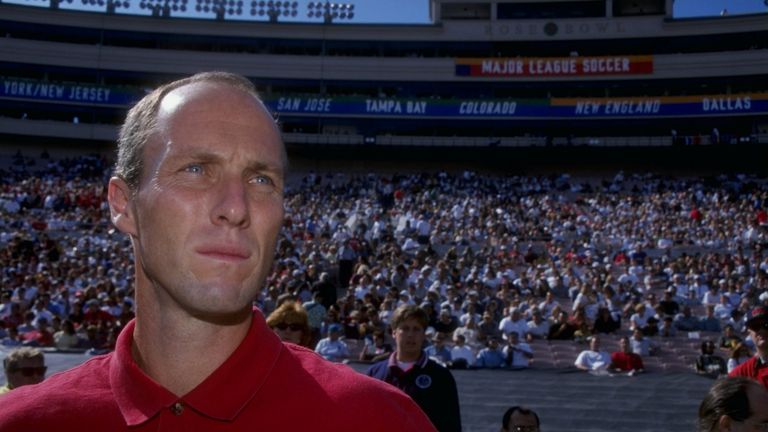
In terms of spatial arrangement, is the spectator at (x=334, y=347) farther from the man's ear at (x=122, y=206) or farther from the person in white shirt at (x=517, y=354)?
the man's ear at (x=122, y=206)

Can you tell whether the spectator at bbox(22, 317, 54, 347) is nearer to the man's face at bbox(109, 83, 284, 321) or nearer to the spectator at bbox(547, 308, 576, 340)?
the spectator at bbox(547, 308, 576, 340)

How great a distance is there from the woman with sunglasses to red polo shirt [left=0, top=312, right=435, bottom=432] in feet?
9.23

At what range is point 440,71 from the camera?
143 ft

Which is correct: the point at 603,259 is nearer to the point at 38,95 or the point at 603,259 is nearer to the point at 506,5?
the point at 506,5

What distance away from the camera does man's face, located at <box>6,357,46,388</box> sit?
4.47 metres

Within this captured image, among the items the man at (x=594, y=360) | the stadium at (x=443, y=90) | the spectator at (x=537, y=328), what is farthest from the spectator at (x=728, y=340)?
the stadium at (x=443, y=90)

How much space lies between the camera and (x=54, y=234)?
23.8 meters

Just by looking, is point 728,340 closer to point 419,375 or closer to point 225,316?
point 419,375

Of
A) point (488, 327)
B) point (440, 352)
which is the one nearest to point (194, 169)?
point (440, 352)

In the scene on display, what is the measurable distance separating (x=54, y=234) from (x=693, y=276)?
18540mm

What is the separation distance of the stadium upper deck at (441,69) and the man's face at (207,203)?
40.0 m

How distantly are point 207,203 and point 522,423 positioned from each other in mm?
4180

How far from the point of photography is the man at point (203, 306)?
145 cm

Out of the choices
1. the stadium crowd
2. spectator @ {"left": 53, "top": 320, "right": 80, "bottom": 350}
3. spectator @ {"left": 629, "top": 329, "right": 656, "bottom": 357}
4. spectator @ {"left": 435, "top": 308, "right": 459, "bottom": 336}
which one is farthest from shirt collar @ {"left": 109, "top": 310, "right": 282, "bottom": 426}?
spectator @ {"left": 435, "top": 308, "right": 459, "bottom": 336}
